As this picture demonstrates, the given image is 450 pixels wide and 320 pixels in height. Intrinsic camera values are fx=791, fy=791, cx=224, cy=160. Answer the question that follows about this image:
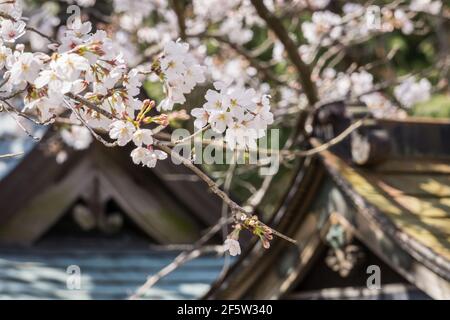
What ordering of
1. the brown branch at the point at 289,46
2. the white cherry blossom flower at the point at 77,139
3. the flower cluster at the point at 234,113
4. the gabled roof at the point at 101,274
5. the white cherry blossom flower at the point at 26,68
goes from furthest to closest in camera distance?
the white cherry blossom flower at the point at 77,139 → the gabled roof at the point at 101,274 → the brown branch at the point at 289,46 → the flower cluster at the point at 234,113 → the white cherry blossom flower at the point at 26,68

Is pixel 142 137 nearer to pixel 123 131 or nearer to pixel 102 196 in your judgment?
pixel 123 131

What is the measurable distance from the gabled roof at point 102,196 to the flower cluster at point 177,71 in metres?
2.41

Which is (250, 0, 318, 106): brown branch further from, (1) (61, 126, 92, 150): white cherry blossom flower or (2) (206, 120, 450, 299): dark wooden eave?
(1) (61, 126, 92, 150): white cherry blossom flower

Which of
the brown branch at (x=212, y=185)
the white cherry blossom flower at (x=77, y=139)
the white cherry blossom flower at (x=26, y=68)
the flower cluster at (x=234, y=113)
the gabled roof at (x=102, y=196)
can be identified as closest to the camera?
the white cherry blossom flower at (x=26, y=68)

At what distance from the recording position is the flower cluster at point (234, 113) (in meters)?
1.97

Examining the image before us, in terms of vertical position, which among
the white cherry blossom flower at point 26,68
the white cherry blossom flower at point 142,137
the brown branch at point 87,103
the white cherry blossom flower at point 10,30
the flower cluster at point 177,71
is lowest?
the white cherry blossom flower at point 142,137

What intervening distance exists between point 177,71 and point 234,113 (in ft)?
0.69

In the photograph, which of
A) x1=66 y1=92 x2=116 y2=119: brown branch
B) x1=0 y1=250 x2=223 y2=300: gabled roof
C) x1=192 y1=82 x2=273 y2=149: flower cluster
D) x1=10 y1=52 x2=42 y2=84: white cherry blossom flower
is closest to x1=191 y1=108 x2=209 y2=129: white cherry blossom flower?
x1=192 y1=82 x2=273 y2=149: flower cluster

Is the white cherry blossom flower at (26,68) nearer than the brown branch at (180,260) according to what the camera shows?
Yes

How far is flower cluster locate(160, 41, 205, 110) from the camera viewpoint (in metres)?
2.06

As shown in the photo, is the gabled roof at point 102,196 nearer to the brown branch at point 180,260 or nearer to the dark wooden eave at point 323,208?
the brown branch at point 180,260

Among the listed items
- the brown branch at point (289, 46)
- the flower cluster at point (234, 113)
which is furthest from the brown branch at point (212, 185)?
the brown branch at point (289, 46)

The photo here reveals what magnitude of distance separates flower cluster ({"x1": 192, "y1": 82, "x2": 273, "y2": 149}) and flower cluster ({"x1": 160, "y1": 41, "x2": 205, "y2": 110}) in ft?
0.43

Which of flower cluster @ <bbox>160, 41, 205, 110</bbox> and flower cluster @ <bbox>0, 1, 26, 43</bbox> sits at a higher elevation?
flower cluster @ <bbox>0, 1, 26, 43</bbox>
